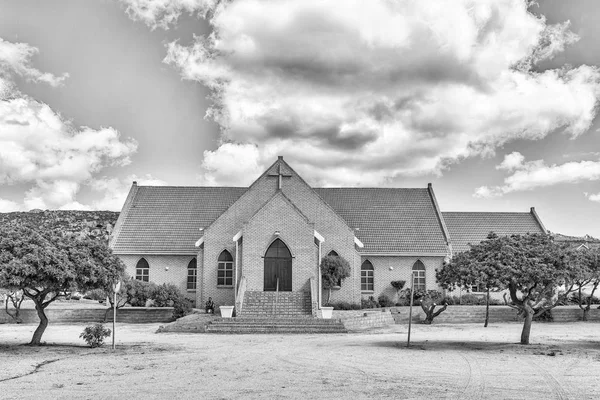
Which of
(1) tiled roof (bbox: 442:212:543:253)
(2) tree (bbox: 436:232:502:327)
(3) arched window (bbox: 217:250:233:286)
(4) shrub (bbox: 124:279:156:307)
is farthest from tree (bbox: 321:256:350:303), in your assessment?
(2) tree (bbox: 436:232:502:327)

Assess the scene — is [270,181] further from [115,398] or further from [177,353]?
[115,398]

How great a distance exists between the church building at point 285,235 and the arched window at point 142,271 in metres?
0.07

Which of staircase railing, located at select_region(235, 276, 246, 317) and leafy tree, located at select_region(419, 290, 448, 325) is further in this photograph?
leafy tree, located at select_region(419, 290, 448, 325)

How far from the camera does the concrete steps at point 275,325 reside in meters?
26.4

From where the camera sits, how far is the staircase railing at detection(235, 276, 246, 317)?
2900 cm

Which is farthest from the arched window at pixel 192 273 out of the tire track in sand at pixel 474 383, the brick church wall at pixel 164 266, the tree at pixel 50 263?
the tire track in sand at pixel 474 383

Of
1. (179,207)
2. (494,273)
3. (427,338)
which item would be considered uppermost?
(179,207)

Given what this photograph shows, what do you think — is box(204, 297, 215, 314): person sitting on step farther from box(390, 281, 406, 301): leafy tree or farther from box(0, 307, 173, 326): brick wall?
box(390, 281, 406, 301): leafy tree

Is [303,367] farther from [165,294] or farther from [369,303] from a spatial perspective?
[369,303]

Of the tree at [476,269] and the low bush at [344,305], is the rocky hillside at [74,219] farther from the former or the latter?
the tree at [476,269]

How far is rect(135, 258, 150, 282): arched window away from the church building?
7cm

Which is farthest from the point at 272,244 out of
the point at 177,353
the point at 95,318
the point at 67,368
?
the point at 67,368

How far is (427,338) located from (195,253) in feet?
63.2

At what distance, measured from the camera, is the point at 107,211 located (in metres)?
64.2
